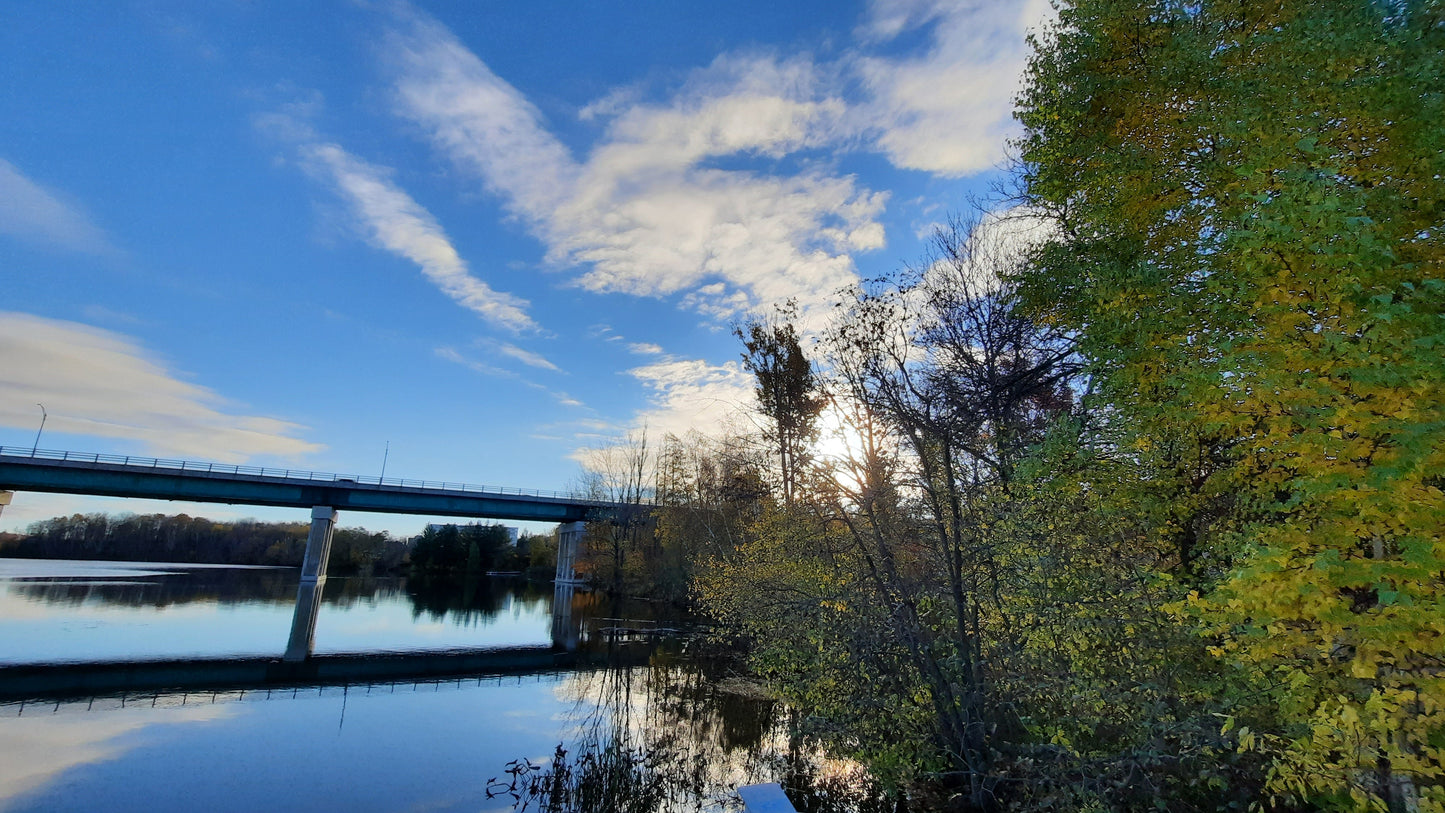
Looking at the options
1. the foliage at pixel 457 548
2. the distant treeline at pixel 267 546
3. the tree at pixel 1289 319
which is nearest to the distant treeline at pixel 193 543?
the distant treeline at pixel 267 546

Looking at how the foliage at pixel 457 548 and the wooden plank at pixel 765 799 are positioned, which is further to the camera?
Answer: the foliage at pixel 457 548

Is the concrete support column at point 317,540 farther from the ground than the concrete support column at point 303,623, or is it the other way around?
the concrete support column at point 317,540

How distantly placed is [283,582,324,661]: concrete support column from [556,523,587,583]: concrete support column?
22.6 meters

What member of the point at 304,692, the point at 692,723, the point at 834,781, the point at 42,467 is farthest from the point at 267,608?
the point at 834,781

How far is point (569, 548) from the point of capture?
66.4m

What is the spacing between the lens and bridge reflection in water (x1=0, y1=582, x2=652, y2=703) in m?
16.4

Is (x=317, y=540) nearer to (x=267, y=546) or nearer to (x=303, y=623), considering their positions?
(x=303, y=623)

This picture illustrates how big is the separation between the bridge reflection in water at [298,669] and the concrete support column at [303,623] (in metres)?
0.07

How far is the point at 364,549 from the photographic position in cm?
9956

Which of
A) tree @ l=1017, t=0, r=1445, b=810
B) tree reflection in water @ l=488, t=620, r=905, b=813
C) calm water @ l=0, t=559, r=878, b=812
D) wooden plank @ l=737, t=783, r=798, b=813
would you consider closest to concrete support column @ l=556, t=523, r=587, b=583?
calm water @ l=0, t=559, r=878, b=812

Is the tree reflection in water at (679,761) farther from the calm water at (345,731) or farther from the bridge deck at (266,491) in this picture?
the bridge deck at (266,491)

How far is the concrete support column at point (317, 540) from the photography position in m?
53.9

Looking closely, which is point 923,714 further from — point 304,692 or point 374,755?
point 304,692

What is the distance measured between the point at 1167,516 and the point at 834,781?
749 cm
